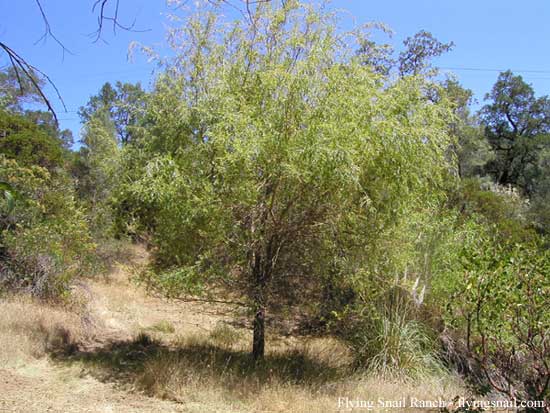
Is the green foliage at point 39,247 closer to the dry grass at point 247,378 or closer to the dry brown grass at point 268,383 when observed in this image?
the dry grass at point 247,378

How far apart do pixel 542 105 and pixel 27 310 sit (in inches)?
1306

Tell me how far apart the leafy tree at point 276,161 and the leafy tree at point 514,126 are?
2706cm

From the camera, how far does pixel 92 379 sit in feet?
22.4

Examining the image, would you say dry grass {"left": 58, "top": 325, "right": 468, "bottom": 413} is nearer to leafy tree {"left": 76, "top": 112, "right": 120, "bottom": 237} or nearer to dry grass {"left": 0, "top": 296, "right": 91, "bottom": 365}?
dry grass {"left": 0, "top": 296, "right": 91, "bottom": 365}

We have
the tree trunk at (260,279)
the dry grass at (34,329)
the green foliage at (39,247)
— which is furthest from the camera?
the green foliage at (39,247)

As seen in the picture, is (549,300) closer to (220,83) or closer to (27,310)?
(220,83)

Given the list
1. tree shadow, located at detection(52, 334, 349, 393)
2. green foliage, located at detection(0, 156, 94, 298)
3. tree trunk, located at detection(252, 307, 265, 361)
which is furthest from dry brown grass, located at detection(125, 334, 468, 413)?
green foliage, located at detection(0, 156, 94, 298)

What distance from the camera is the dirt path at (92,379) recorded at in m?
5.75

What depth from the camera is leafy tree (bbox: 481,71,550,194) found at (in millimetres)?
30641

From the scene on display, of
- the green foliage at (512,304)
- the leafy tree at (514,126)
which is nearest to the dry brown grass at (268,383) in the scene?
the green foliage at (512,304)

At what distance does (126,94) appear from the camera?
28766 millimetres

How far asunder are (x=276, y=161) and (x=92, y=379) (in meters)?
4.17

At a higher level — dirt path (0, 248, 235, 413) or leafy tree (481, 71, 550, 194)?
leafy tree (481, 71, 550, 194)

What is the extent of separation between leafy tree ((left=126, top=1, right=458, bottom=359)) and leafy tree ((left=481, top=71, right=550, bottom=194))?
2706cm
